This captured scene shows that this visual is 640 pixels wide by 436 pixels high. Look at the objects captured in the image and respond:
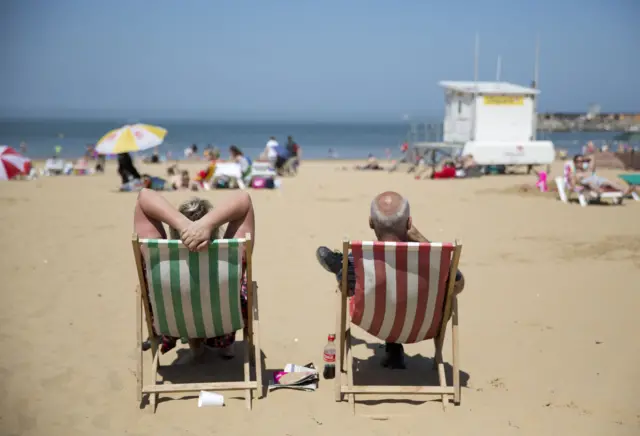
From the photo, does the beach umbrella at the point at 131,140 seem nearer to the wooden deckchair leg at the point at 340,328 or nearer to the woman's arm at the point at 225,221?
the woman's arm at the point at 225,221

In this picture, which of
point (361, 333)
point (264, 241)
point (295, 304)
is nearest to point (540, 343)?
point (361, 333)

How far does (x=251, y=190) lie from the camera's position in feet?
42.5

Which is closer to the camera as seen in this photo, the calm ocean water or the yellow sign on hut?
the yellow sign on hut

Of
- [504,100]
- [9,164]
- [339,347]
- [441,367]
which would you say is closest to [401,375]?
[441,367]

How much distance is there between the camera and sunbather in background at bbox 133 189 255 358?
318 centimetres

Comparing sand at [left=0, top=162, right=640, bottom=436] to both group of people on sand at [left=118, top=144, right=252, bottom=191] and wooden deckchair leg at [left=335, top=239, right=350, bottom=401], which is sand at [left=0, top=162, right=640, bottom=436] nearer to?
wooden deckchair leg at [left=335, top=239, right=350, bottom=401]

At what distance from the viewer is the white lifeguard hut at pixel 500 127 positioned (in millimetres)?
16672

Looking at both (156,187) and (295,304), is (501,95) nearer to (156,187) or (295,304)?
(156,187)

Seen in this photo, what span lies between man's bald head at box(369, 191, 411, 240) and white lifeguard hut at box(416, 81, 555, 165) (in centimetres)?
1356

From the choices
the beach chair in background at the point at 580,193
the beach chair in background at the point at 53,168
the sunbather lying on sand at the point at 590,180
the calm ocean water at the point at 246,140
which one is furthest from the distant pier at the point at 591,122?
the beach chair in background at the point at 580,193

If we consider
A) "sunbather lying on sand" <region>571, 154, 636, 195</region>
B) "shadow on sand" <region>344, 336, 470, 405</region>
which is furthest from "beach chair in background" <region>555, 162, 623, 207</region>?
"shadow on sand" <region>344, 336, 470, 405</region>

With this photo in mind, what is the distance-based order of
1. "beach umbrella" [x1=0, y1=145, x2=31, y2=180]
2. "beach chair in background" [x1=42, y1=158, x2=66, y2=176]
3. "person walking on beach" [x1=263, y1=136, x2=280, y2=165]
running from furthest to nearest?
"beach chair in background" [x1=42, y1=158, x2=66, y2=176] < "person walking on beach" [x1=263, y1=136, x2=280, y2=165] < "beach umbrella" [x1=0, y1=145, x2=31, y2=180]

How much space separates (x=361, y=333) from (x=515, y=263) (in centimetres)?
241

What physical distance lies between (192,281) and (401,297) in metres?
1.01
